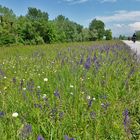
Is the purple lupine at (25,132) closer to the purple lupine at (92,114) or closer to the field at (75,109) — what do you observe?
the field at (75,109)

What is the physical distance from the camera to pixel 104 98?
5074mm

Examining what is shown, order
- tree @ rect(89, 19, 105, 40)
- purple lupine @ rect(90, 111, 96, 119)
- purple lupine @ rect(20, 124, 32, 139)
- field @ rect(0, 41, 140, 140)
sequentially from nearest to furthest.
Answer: purple lupine @ rect(20, 124, 32, 139)
field @ rect(0, 41, 140, 140)
purple lupine @ rect(90, 111, 96, 119)
tree @ rect(89, 19, 105, 40)

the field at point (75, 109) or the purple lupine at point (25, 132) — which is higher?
the purple lupine at point (25, 132)

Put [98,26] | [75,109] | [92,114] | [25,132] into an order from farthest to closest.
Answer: [98,26], [75,109], [92,114], [25,132]

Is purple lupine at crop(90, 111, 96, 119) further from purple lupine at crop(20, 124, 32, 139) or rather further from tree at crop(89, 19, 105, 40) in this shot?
tree at crop(89, 19, 105, 40)

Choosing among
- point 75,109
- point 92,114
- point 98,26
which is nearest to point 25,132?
point 92,114

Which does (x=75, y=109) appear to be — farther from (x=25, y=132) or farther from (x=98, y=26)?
(x=98, y=26)

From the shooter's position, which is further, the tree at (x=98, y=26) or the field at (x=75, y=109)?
the tree at (x=98, y=26)

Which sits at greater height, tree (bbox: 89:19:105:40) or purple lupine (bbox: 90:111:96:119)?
purple lupine (bbox: 90:111:96:119)

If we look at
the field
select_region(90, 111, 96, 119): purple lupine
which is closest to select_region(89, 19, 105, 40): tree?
the field

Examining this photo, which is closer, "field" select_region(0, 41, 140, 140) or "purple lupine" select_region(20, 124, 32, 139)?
"purple lupine" select_region(20, 124, 32, 139)

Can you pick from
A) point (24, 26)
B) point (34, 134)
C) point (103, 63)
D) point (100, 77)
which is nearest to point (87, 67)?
point (100, 77)

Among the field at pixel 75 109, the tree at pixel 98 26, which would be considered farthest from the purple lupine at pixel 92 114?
the tree at pixel 98 26

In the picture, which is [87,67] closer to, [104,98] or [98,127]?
[104,98]
